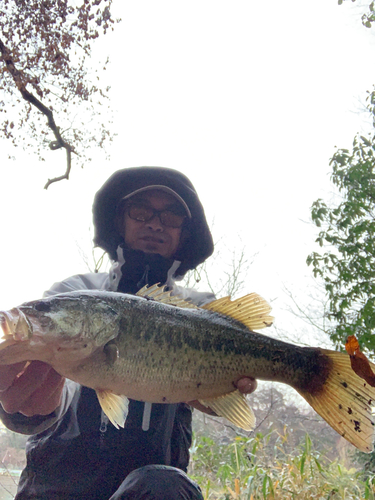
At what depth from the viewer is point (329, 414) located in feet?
5.84

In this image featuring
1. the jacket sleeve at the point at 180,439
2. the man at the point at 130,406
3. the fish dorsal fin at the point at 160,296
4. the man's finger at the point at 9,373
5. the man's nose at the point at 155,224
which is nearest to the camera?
the man's finger at the point at 9,373

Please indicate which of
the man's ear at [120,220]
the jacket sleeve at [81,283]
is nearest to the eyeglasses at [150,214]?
the man's ear at [120,220]

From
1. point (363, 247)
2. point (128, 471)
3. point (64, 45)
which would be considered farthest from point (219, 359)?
point (64, 45)

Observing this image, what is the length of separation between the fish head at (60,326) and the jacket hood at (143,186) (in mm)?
1797

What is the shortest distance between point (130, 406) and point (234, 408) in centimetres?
106

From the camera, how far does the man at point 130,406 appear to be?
2139 mm

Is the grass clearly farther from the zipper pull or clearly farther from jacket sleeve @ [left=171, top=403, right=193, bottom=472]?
the zipper pull

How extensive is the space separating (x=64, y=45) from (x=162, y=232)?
22.5 ft

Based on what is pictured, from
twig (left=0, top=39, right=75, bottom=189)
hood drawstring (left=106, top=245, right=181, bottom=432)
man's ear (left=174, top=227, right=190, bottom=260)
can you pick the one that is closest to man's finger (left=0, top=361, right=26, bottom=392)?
hood drawstring (left=106, top=245, right=181, bottom=432)

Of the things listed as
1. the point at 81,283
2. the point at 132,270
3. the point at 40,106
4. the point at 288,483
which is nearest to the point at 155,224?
the point at 132,270

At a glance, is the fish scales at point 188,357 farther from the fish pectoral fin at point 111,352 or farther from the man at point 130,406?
the man at point 130,406

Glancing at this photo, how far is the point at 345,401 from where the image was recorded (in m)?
1.79

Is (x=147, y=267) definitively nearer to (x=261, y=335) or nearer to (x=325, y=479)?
(x=261, y=335)

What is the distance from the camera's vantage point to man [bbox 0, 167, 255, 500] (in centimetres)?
214
